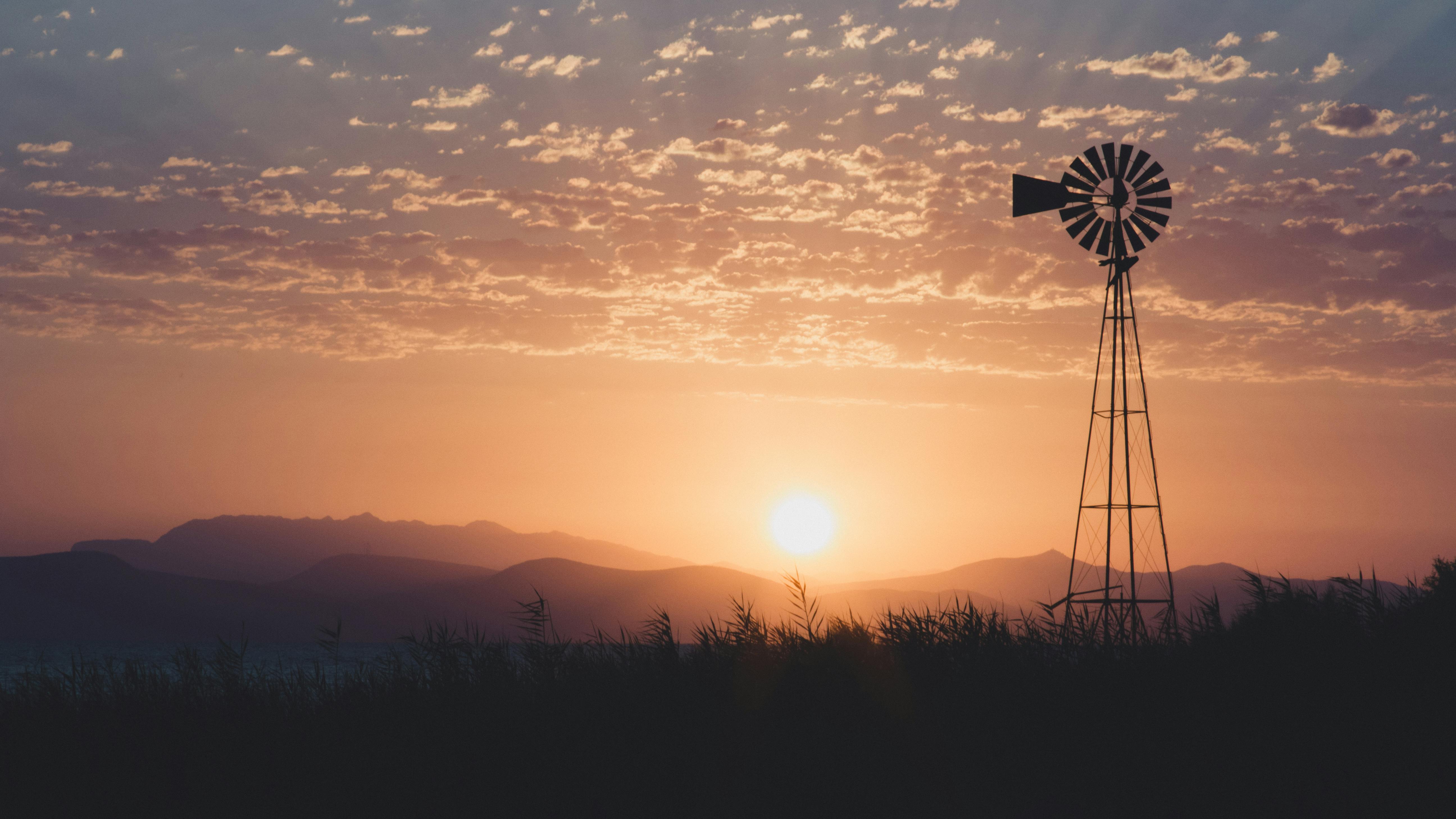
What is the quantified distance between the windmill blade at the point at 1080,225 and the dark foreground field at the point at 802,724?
1571 centimetres

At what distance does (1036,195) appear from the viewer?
34.5m

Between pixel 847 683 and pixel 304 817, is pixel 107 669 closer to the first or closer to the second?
pixel 304 817

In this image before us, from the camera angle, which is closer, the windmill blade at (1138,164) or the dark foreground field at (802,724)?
the dark foreground field at (802,724)

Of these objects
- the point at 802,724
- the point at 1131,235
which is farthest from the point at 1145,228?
the point at 802,724

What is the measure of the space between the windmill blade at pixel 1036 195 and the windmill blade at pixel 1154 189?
101 inches

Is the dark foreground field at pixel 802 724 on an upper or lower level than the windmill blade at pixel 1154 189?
lower

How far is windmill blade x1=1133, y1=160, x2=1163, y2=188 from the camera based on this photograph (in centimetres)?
3372

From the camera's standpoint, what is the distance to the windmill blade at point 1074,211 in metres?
34.3

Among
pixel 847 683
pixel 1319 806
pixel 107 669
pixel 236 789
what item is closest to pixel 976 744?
pixel 847 683

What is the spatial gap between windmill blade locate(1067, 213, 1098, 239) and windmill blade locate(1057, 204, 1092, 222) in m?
0.17

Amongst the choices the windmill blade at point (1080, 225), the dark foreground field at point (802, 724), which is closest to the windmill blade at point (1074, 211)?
the windmill blade at point (1080, 225)

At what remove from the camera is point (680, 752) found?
736 inches

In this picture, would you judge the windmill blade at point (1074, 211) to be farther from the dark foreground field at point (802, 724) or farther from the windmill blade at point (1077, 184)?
the dark foreground field at point (802, 724)

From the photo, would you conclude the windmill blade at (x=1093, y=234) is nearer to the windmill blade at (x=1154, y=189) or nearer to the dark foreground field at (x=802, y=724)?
the windmill blade at (x=1154, y=189)
